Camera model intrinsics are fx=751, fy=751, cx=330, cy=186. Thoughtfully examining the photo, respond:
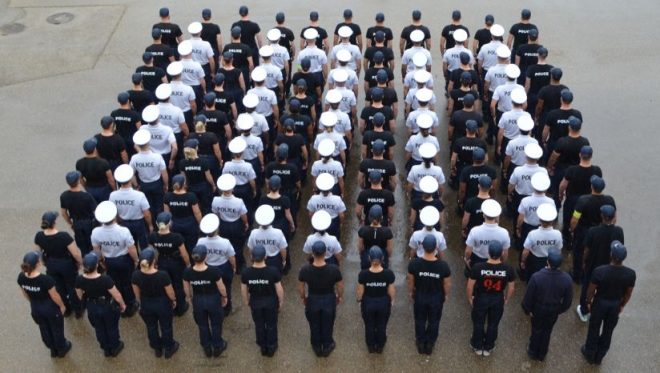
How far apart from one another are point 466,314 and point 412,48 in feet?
17.1

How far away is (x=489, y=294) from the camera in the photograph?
861 cm

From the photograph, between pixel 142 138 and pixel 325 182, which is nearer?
pixel 325 182

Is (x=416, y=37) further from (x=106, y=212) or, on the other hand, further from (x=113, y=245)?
(x=113, y=245)

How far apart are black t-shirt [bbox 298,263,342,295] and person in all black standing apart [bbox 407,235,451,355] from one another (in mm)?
883

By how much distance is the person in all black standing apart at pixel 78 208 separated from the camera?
31.9 feet

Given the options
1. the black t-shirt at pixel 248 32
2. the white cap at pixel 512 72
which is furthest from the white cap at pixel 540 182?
the black t-shirt at pixel 248 32

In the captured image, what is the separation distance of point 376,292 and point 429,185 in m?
1.64

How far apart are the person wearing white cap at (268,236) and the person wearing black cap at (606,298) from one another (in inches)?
146

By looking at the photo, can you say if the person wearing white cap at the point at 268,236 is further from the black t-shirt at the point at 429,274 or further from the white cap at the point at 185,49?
the white cap at the point at 185,49

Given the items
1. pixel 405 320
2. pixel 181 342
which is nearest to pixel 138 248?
pixel 181 342

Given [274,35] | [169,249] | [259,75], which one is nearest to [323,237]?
[169,249]

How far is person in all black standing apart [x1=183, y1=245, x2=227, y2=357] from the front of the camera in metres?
8.53

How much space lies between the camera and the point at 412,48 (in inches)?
515

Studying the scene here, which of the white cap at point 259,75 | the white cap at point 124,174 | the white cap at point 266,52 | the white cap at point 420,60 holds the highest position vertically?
the white cap at point 266,52
